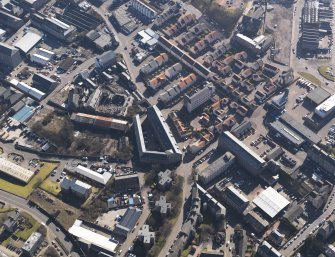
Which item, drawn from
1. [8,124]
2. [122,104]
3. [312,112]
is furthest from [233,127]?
[8,124]

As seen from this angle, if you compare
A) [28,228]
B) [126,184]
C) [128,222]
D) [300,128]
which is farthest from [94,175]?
[300,128]

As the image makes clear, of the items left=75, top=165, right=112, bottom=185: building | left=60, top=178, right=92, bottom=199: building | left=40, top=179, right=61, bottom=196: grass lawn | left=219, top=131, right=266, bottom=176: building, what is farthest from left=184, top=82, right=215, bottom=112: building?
left=40, top=179, right=61, bottom=196: grass lawn

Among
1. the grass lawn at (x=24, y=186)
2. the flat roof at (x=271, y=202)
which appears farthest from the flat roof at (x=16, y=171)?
the flat roof at (x=271, y=202)

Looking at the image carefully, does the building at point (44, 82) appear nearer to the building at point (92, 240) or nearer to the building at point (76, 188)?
the building at point (76, 188)

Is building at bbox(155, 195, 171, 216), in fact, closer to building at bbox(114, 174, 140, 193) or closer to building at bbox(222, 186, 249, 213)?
building at bbox(114, 174, 140, 193)

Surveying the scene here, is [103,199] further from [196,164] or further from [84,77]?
[84,77]
